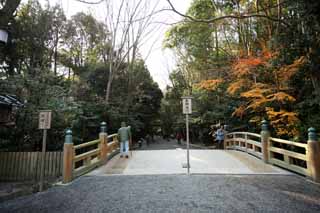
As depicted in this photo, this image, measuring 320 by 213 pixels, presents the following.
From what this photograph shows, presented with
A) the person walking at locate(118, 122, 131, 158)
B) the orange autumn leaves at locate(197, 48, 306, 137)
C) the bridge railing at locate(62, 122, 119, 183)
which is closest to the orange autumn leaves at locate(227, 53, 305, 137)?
the orange autumn leaves at locate(197, 48, 306, 137)

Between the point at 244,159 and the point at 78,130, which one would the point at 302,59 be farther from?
the point at 78,130

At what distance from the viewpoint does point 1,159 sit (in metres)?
6.19

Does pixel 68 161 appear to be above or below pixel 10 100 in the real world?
below

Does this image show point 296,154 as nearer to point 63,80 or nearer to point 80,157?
point 80,157

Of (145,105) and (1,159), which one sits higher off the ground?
(145,105)

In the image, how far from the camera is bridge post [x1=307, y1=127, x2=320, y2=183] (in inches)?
162

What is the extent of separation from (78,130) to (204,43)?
995 centimetres

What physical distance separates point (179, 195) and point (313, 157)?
304cm

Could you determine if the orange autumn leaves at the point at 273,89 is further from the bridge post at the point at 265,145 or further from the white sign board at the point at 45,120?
the white sign board at the point at 45,120

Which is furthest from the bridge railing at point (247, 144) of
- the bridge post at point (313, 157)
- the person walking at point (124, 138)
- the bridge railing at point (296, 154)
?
the person walking at point (124, 138)

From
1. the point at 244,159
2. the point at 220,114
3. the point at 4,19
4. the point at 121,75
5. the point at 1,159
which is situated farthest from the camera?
the point at 121,75

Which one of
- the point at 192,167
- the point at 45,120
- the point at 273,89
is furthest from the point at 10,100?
the point at 273,89

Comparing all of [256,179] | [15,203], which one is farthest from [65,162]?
[256,179]

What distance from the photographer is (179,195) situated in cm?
342
